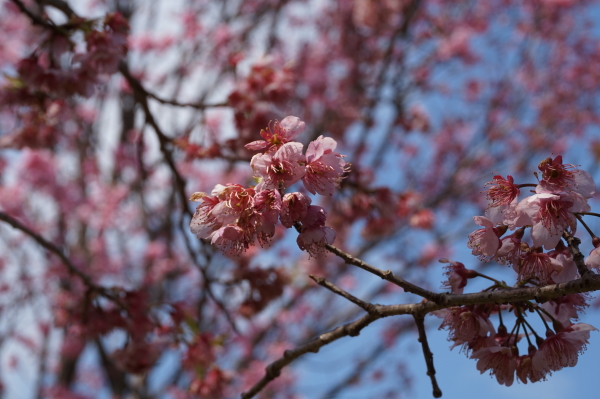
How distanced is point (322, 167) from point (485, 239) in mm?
500

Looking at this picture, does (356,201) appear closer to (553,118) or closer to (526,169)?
(526,169)

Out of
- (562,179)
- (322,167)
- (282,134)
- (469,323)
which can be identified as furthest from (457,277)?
(282,134)

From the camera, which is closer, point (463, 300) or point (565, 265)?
point (463, 300)

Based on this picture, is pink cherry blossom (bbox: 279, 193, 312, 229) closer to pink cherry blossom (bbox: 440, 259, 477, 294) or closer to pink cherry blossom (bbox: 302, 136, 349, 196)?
pink cherry blossom (bbox: 302, 136, 349, 196)

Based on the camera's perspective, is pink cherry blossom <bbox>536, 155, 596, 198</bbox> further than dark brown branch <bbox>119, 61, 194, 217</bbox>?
No

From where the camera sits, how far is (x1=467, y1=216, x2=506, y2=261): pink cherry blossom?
55.7 inches

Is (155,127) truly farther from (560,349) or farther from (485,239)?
(560,349)

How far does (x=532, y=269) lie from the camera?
133 centimetres

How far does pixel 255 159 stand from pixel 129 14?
21.5ft

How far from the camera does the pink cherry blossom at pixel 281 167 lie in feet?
4.40

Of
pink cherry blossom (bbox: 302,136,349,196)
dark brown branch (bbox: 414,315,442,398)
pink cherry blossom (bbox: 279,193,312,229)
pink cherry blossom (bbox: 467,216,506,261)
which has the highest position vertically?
pink cherry blossom (bbox: 302,136,349,196)

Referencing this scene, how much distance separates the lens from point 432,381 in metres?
1.48

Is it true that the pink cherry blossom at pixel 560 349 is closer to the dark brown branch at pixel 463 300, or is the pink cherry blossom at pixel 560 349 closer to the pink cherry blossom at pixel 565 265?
the pink cherry blossom at pixel 565 265

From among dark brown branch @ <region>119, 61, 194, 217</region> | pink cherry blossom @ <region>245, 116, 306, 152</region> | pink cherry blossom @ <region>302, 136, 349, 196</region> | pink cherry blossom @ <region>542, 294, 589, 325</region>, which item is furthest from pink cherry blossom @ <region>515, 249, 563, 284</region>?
dark brown branch @ <region>119, 61, 194, 217</region>
